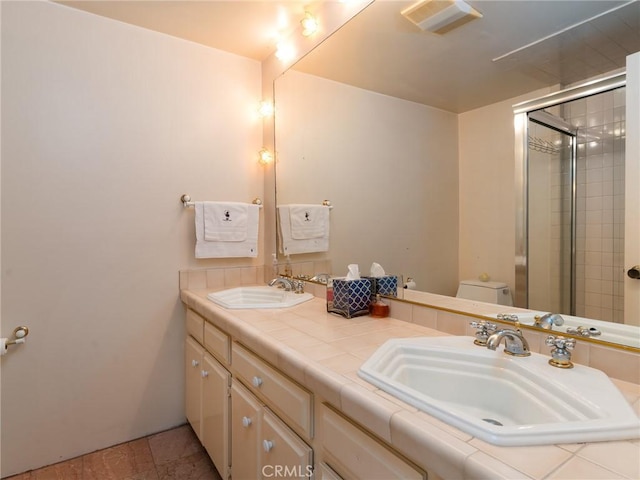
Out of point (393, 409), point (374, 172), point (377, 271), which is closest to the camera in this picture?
point (393, 409)

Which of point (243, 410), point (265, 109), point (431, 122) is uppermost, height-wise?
point (265, 109)

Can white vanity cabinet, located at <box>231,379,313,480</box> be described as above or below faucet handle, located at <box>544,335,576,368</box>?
below

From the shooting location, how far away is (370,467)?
27.3 inches

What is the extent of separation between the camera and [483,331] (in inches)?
38.4

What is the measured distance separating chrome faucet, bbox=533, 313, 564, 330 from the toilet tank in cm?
11

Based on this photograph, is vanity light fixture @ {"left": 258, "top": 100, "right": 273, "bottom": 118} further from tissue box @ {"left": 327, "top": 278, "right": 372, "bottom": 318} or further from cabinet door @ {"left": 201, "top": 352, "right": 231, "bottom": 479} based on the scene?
cabinet door @ {"left": 201, "top": 352, "right": 231, "bottom": 479}

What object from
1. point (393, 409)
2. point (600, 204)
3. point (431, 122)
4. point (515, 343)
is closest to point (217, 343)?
point (393, 409)

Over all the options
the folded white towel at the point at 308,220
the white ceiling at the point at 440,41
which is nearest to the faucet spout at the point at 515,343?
the white ceiling at the point at 440,41

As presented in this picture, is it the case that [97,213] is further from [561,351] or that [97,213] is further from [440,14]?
[561,351]

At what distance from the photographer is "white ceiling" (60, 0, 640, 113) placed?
88 centimetres

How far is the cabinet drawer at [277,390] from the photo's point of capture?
896 mm

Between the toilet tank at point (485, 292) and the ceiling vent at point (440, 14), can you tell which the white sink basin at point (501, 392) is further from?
the ceiling vent at point (440, 14)

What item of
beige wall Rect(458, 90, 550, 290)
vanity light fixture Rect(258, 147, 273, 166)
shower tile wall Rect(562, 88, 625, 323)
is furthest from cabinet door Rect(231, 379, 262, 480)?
vanity light fixture Rect(258, 147, 273, 166)

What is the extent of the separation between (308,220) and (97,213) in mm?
1096
